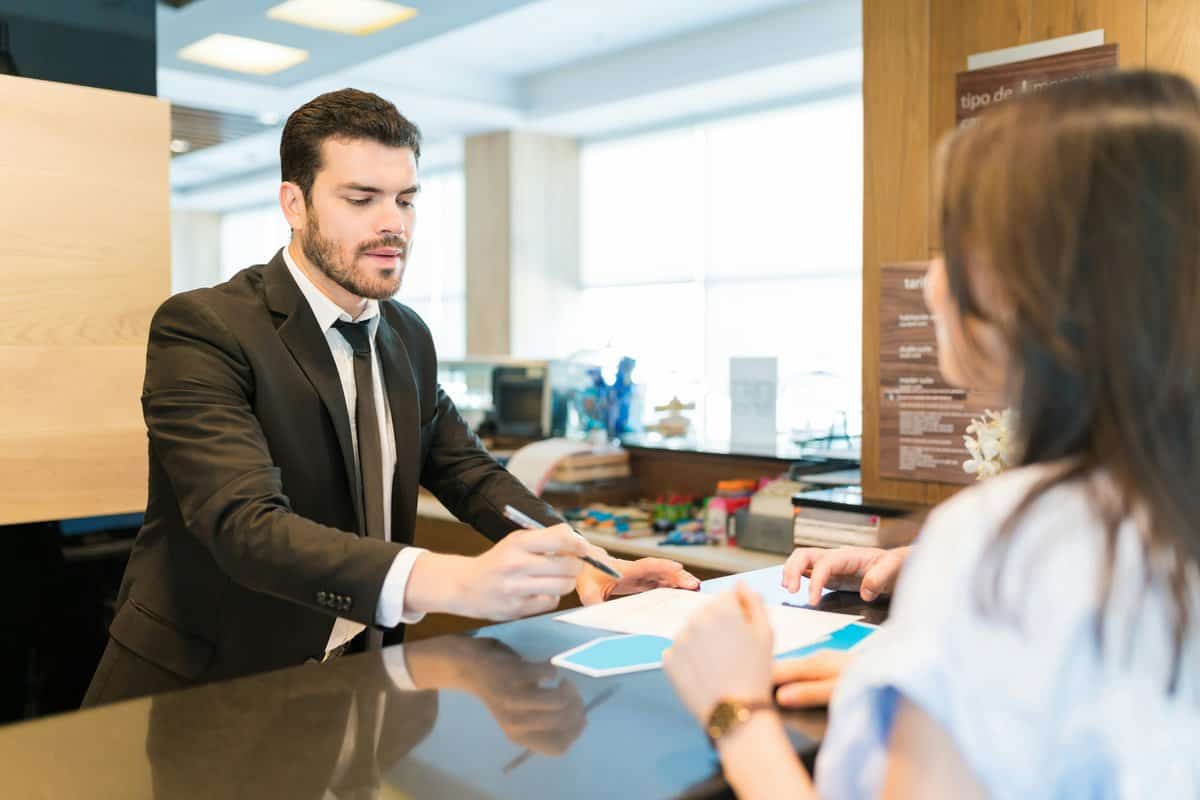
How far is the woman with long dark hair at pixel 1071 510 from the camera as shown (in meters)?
0.67

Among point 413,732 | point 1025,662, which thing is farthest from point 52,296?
point 1025,662

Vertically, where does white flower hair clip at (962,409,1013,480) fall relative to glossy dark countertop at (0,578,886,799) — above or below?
above

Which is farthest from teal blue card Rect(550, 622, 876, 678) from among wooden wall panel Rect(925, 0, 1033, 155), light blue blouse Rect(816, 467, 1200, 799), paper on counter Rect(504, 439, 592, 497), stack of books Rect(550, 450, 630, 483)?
stack of books Rect(550, 450, 630, 483)

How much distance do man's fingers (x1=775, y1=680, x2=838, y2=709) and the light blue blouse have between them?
372 mm

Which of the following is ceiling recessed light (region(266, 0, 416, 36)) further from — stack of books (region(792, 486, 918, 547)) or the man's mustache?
the man's mustache

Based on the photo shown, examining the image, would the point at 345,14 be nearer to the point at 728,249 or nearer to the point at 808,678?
the point at 728,249

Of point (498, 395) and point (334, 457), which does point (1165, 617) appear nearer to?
point (334, 457)

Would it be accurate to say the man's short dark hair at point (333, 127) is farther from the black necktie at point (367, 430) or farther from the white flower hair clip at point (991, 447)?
the white flower hair clip at point (991, 447)

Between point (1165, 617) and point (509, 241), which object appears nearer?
point (1165, 617)

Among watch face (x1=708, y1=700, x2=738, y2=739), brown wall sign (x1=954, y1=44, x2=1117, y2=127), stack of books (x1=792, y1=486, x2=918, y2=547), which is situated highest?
brown wall sign (x1=954, y1=44, x2=1117, y2=127)

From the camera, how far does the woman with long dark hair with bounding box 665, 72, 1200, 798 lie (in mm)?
671

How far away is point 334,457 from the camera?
5.66ft

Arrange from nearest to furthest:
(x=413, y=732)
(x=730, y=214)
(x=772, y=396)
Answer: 1. (x=413, y=732)
2. (x=772, y=396)
3. (x=730, y=214)

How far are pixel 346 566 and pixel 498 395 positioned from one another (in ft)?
12.1
